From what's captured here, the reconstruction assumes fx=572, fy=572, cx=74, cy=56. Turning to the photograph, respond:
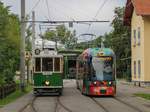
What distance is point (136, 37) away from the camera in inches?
2336

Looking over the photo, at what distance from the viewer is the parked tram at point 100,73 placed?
37000 millimetres

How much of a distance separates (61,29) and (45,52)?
102232 mm

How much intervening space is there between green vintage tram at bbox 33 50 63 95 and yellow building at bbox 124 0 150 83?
57.2ft

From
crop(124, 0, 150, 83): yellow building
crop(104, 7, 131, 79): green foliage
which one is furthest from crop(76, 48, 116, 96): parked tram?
crop(104, 7, 131, 79): green foliage

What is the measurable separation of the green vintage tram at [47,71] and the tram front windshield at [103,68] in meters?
2.27

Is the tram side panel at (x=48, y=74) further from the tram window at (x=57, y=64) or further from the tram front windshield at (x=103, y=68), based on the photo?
the tram front windshield at (x=103, y=68)

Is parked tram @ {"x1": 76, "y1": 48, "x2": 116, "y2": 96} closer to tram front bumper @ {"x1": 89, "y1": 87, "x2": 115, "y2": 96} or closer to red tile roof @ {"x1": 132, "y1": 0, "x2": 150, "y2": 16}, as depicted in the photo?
tram front bumper @ {"x1": 89, "y1": 87, "x2": 115, "y2": 96}

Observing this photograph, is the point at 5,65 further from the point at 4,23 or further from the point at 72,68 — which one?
the point at 72,68

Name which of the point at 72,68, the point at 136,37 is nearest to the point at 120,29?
the point at 72,68

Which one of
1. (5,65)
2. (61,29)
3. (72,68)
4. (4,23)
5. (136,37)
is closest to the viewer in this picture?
(4,23)

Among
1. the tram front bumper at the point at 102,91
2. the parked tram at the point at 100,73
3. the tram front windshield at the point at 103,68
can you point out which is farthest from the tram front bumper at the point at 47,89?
the tram front windshield at the point at 103,68

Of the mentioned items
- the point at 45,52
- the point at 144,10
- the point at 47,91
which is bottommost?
the point at 47,91

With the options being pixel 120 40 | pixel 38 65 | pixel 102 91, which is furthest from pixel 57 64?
pixel 120 40

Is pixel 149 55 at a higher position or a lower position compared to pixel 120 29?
lower
